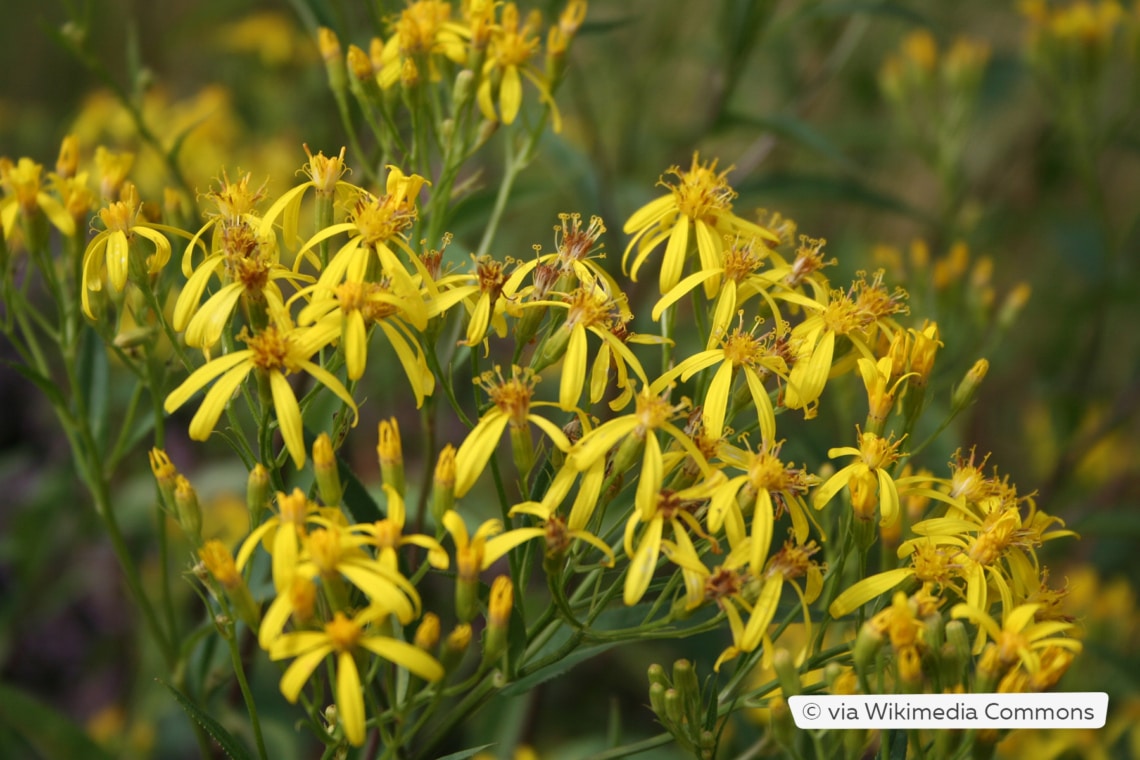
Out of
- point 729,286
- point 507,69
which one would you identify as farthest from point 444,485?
point 507,69

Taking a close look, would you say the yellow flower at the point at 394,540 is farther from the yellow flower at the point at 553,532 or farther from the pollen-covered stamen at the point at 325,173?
the pollen-covered stamen at the point at 325,173

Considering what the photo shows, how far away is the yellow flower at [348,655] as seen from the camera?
43.4 inches

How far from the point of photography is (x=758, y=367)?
1.55 m

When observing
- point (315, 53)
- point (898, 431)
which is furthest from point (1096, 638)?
point (315, 53)

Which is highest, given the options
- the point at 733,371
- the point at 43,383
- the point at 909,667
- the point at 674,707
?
the point at 733,371

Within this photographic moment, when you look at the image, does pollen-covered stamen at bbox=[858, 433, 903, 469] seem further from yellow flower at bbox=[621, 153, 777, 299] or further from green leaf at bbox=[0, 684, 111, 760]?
green leaf at bbox=[0, 684, 111, 760]

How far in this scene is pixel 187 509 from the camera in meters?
1.43

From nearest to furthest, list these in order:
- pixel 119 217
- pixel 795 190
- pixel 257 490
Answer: pixel 257 490 → pixel 119 217 → pixel 795 190

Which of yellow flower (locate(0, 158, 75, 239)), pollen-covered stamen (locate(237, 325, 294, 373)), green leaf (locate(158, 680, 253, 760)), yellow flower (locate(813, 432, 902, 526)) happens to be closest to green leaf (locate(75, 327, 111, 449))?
yellow flower (locate(0, 158, 75, 239))

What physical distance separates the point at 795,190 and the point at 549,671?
1.54 metres

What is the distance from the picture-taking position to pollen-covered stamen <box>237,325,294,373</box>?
1.34 meters

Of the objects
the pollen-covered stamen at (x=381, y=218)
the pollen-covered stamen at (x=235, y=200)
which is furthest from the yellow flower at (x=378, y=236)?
the pollen-covered stamen at (x=235, y=200)

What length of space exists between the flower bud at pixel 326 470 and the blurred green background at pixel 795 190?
657 mm

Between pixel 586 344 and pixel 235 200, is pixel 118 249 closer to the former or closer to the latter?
pixel 235 200
